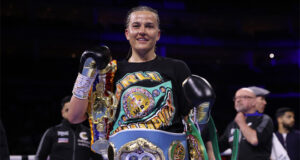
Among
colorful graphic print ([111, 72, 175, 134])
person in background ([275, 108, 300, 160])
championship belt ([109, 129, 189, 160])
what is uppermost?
colorful graphic print ([111, 72, 175, 134])

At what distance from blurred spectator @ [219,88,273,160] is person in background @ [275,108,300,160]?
146cm

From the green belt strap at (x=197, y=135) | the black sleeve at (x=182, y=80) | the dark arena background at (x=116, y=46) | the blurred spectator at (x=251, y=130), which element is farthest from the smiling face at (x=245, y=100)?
the dark arena background at (x=116, y=46)

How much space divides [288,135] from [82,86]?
4040 mm

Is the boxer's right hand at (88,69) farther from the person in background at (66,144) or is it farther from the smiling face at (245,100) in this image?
the person in background at (66,144)

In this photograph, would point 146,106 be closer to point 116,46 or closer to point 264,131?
point 264,131

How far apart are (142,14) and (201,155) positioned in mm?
715

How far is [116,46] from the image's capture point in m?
13.6

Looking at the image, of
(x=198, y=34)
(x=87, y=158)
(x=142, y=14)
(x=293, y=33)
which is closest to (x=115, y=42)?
(x=198, y=34)

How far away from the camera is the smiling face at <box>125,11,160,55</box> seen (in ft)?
5.41

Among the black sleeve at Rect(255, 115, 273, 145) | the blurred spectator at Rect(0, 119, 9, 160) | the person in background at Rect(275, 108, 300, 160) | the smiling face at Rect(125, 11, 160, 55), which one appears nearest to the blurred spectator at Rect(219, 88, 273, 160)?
the black sleeve at Rect(255, 115, 273, 145)

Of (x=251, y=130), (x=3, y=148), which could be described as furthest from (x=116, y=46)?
(x=3, y=148)

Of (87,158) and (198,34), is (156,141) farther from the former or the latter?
(198,34)

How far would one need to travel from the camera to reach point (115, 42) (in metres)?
12.9

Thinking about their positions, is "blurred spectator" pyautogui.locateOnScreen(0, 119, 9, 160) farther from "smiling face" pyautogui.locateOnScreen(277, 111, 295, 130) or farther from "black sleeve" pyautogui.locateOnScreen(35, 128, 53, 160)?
"smiling face" pyautogui.locateOnScreen(277, 111, 295, 130)
